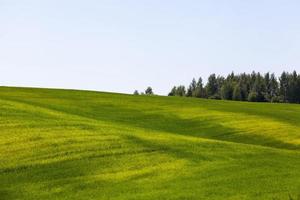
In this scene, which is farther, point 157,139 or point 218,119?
point 218,119

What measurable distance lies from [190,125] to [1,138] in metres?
17.8

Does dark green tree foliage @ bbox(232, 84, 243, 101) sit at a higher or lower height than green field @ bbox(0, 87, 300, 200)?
higher

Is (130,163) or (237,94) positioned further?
(237,94)

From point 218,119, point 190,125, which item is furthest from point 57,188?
point 218,119

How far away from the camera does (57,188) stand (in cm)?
2131

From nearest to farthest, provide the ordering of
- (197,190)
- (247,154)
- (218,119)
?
(197,190) → (247,154) → (218,119)

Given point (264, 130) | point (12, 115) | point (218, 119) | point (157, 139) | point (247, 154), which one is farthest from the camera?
point (218, 119)

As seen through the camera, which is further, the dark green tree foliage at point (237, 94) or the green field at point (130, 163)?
the dark green tree foliage at point (237, 94)

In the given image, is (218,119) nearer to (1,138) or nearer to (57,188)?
(1,138)

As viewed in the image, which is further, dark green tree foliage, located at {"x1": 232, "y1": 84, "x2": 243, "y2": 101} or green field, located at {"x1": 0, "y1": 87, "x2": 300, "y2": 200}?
dark green tree foliage, located at {"x1": 232, "y1": 84, "x2": 243, "y2": 101}

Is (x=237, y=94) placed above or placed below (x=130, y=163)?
above

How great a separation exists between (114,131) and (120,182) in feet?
31.8

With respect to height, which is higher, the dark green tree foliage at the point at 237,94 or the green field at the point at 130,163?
the dark green tree foliage at the point at 237,94

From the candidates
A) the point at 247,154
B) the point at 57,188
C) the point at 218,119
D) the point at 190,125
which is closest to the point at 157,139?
the point at 247,154
